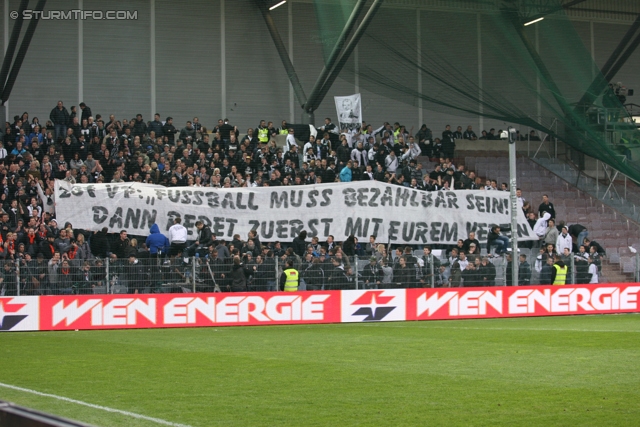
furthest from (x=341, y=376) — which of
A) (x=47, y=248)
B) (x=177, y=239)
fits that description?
(x=177, y=239)

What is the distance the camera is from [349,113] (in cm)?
3053

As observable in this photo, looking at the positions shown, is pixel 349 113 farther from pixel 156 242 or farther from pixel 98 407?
pixel 98 407

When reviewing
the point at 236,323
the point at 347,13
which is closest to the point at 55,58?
the point at 347,13

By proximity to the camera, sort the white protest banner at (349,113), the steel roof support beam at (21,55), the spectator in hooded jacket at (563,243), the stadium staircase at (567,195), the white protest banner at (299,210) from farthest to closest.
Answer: the white protest banner at (349,113)
the stadium staircase at (567,195)
the steel roof support beam at (21,55)
the spectator in hooded jacket at (563,243)
the white protest banner at (299,210)

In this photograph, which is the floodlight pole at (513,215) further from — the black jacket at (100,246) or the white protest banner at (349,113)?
the black jacket at (100,246)

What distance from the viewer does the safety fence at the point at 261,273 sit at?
776 inches

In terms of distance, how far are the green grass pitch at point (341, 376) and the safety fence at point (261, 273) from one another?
2.18 metres

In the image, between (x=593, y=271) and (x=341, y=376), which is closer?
(x=341, y=376)

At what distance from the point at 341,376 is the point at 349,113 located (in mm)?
20447

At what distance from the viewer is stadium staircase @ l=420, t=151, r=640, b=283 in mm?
30062

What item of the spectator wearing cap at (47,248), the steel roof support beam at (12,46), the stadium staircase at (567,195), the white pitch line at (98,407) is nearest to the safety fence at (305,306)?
the spectator wearing cap at (47,248)

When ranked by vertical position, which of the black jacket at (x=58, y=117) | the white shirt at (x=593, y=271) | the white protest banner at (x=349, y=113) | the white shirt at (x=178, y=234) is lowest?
the white shirt at (x=593, y=271)

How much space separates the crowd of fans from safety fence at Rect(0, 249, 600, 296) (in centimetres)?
2

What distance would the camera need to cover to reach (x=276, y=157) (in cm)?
2728
